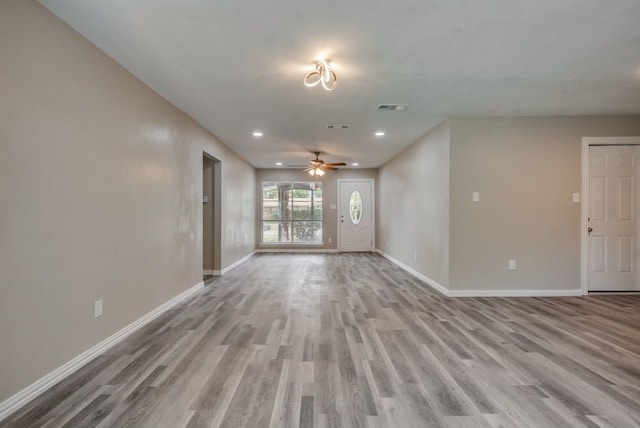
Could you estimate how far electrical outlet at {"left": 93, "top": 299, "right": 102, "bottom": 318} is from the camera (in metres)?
2.33

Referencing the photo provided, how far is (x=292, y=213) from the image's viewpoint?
8.79 m

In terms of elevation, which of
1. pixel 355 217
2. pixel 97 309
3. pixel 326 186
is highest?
pixel 326 186

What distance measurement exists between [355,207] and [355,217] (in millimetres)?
295

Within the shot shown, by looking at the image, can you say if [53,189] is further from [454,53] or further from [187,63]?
[454,53]

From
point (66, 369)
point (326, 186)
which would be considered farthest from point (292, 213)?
point (66, 369)

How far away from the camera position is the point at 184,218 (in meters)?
3.92

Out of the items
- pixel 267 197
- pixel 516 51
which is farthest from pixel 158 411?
pixel 267 197

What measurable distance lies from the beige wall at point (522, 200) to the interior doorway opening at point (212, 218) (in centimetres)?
399

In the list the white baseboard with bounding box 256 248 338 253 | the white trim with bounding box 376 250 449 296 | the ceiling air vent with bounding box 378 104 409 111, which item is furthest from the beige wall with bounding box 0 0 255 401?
the white baseboard with bounding box 256 248 338 253

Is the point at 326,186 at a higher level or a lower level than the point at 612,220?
higher

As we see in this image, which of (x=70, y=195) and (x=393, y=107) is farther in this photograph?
(x=393, y=107)

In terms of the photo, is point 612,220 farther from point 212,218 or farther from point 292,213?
point 292,213

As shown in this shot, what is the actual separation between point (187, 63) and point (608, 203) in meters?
5.54

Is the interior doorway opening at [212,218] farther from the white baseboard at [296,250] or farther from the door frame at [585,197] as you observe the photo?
the door frame at [585,197]
